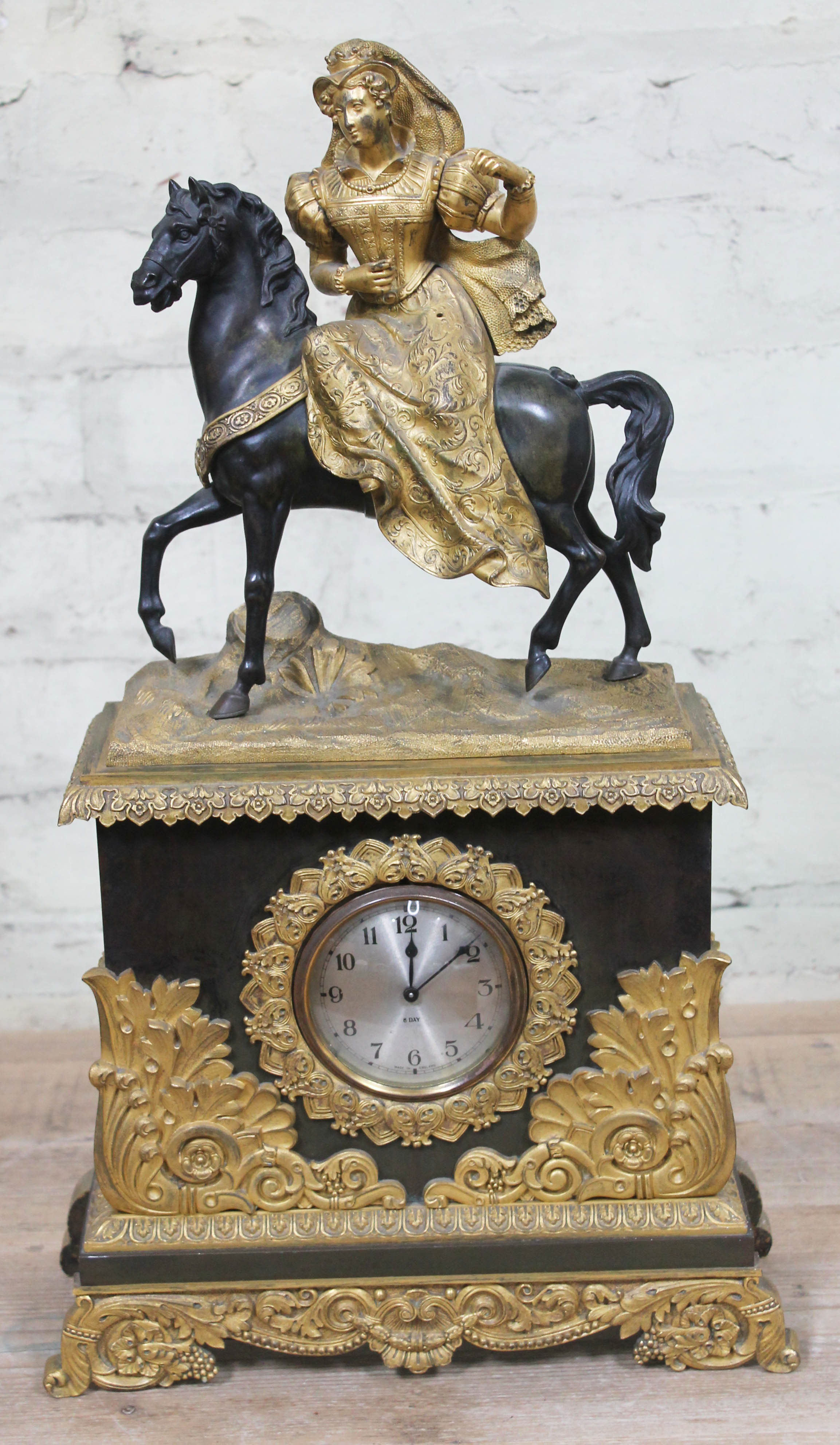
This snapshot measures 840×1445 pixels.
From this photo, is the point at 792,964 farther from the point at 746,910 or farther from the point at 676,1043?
the point at 676,1043

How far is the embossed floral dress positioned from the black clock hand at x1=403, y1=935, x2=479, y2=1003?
1.65ft

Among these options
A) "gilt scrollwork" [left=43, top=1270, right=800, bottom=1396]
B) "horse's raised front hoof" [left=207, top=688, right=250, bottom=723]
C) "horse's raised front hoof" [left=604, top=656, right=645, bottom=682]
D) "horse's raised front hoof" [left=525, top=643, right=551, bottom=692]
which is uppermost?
"horse's raised front hoof" [left=525, top=643, right=551, bottom=692]

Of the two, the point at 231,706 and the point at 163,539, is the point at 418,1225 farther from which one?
the point at 163,539

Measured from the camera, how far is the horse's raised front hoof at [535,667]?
102 inches

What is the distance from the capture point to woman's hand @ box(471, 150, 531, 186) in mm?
2424

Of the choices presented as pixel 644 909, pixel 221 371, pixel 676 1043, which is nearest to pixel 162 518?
pixel 221 371

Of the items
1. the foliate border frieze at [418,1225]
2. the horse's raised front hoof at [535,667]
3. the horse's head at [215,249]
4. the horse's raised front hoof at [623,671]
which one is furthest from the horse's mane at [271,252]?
the foliate border frieze at [418,1225]

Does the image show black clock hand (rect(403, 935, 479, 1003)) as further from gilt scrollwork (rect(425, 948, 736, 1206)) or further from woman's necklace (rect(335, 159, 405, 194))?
woman's necklace (rect(335, 159, 405, 194))

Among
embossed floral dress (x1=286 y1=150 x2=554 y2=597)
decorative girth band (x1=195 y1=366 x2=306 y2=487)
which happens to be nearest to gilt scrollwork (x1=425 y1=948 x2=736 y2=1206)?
embossed floral dress (x1=286 y1=150 x2=554 y2=597)

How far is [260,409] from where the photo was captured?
2488 mm

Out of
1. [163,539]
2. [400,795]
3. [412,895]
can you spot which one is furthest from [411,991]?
[163,539]

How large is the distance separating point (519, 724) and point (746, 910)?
1.49 meters

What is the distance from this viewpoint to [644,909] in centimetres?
252

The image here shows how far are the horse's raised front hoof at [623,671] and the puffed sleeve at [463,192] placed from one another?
671 millimetres
